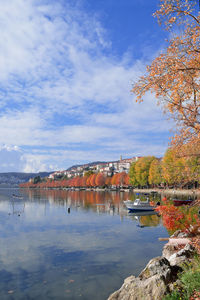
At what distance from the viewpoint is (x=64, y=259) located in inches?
727

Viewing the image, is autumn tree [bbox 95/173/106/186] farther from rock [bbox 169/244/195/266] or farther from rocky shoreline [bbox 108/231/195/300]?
rocky shoreline [bbox 108/231/195/300]

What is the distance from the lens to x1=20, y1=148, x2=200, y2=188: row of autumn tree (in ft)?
32.5

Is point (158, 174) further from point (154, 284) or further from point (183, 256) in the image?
point (154, 284)

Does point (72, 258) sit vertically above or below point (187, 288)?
below

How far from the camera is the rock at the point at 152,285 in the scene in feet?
26.4

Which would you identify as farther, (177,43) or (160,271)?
(160,271)

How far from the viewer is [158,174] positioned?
12.3 metres

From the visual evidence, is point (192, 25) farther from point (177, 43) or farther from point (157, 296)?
point (157, 296)

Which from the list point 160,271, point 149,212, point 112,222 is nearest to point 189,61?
point 160,271

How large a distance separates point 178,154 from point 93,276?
9.69 metres

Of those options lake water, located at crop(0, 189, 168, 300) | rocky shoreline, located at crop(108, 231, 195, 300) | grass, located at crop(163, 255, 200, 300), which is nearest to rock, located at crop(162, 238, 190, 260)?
lake water, located at crop(0, 189, 168, 300)

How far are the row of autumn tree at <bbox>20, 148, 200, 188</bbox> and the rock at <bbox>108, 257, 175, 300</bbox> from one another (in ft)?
10.8

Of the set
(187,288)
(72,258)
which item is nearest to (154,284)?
(187,288)

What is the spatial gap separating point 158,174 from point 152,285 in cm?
520
